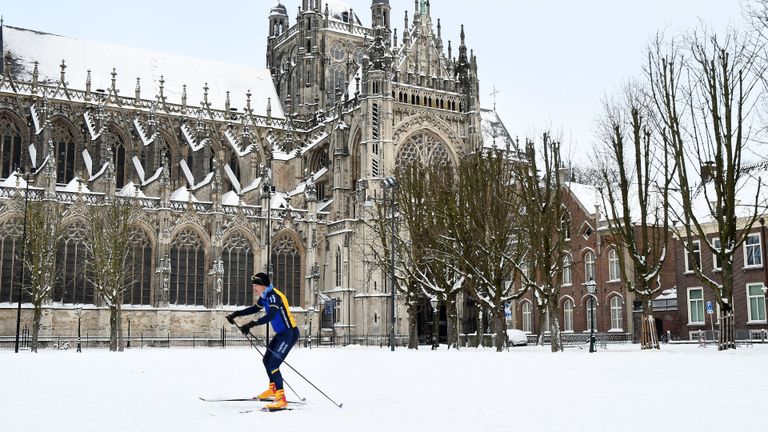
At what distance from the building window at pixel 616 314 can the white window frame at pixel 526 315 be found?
7116 mm

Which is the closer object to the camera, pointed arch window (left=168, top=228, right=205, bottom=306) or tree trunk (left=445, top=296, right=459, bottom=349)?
tree trunk (left=445, top=296, right=459, bottom=349)

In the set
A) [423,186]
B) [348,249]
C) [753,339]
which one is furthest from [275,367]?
[348,249]

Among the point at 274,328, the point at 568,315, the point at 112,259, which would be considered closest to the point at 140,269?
the point at 112,259

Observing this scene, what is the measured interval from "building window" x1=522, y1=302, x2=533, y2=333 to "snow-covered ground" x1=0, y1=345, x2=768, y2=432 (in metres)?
34.8

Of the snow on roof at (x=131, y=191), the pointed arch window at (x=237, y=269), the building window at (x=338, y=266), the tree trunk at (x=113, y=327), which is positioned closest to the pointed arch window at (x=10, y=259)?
the snow on roof at (x=131, y=191)

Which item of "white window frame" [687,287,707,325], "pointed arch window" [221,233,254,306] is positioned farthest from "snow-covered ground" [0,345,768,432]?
"pointed arch window" [221,233,254,306]

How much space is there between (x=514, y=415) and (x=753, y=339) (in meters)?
32.9

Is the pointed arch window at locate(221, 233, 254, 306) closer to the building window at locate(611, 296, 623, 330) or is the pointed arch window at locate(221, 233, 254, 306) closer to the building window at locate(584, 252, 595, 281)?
the building window at locate(584, 252, 595, 281)

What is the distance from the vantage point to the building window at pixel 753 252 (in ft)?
135

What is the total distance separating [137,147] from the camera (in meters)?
60.9

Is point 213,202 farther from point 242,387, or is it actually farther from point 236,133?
point 242,387

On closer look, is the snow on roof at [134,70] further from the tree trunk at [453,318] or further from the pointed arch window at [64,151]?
the tree trunk at [453,318]

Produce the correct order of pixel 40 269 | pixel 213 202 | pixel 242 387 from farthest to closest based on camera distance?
pixel 213 202
pixel 40 269
pixel 242 387

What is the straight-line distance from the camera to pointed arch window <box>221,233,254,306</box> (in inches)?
2200
